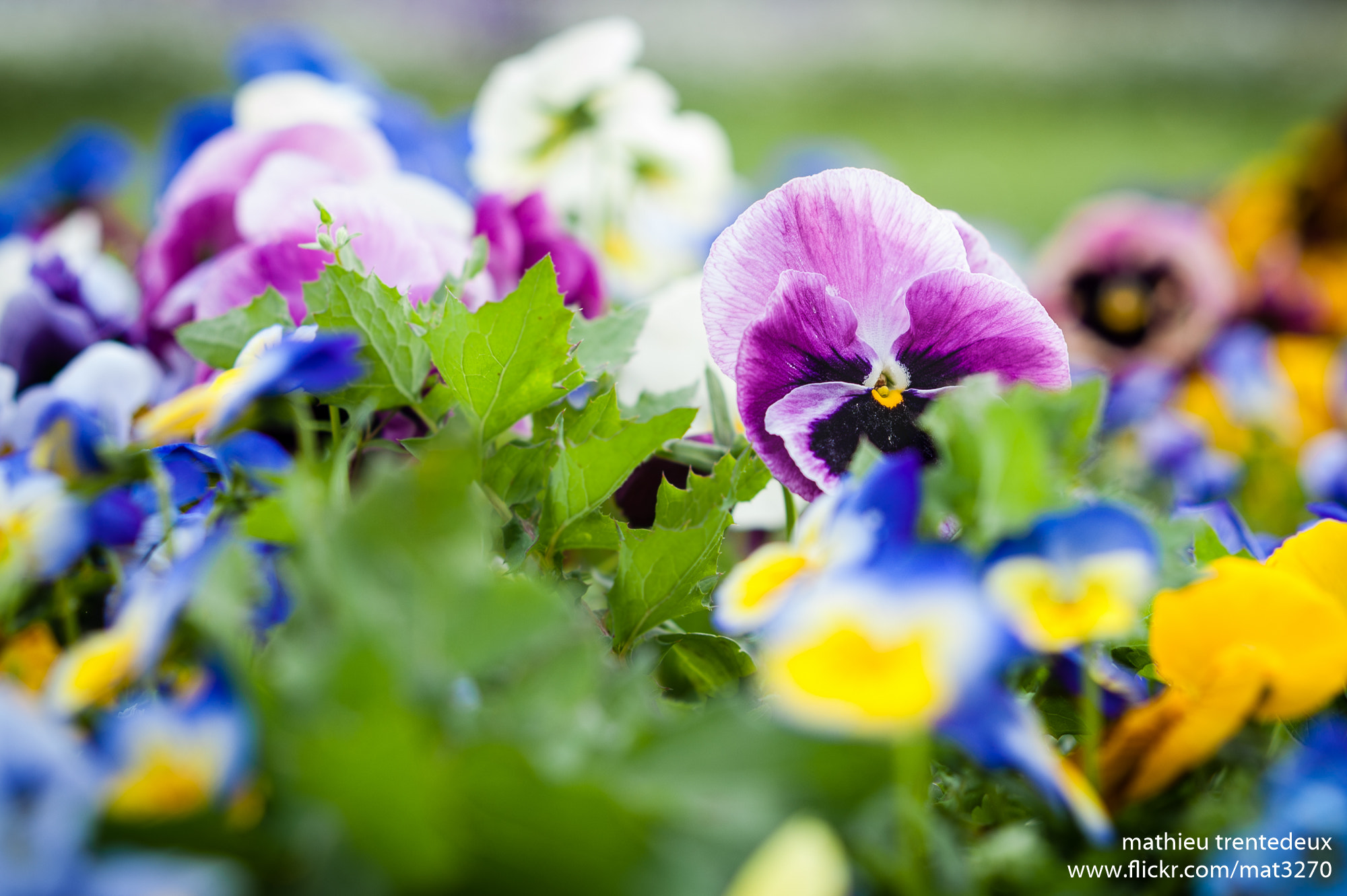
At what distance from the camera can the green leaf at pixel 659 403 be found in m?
0.39

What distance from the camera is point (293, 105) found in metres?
0.59

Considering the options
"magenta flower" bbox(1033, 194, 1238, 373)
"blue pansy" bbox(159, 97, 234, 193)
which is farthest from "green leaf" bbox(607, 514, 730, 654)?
"magenta flower" bbox(1033, 194, 1238, 373)

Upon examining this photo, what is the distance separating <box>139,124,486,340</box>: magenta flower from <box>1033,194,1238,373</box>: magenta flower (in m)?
0.61

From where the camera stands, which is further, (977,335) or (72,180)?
(72,180)

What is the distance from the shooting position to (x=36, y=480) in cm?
29

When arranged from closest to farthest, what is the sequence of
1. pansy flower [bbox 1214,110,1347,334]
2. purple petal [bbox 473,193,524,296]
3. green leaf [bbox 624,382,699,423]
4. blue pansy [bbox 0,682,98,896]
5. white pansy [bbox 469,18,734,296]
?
blue pansy [bbox 0,682,98,896]
green leaf [bbox 624,382,699,423]
purple petal [bbox 473,193,524,296]
white pansy [bbox 469,18,734,296]
pansy flower [bbox 1214,110,1347,334]

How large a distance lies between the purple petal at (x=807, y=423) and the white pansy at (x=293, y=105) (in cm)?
33

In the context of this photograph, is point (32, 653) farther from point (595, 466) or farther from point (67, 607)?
point (595, 466)

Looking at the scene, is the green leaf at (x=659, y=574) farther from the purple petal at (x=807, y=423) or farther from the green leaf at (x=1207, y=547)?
the green leaf at (x=1207, y=547)

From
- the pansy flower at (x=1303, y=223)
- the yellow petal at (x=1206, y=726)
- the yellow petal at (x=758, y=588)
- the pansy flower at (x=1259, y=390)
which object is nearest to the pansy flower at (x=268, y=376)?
the yellow petal at (x=758, y=588)

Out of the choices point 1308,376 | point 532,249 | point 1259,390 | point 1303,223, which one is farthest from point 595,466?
point 1303,223

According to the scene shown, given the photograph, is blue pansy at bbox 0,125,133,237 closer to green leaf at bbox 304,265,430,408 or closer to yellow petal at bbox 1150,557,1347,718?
green leaf at bbox 304,265,430,408

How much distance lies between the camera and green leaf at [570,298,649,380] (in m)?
0.38

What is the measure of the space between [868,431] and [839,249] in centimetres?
5
